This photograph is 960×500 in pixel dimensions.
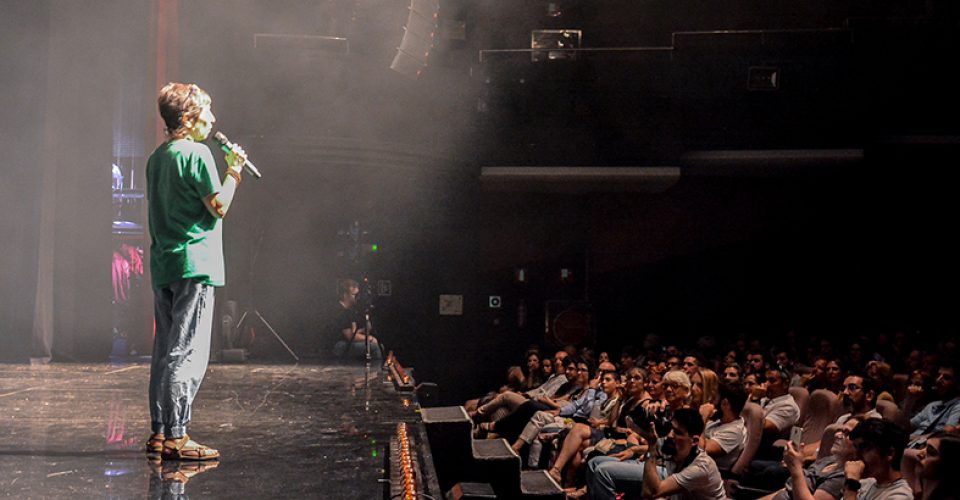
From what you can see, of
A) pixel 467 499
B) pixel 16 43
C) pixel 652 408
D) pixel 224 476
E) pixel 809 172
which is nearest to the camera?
pixel 224 476

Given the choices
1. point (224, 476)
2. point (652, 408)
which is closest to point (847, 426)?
point (652, 408)

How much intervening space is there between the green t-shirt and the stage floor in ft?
1.96

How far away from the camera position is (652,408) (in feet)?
21.2

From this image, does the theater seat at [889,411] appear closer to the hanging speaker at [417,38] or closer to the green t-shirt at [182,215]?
the green t-shirt at [182,215]

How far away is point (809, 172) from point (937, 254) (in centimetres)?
207

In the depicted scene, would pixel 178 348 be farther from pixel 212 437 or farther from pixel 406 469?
pixel 212 437

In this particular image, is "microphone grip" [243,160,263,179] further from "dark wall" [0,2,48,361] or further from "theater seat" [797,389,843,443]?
"dark wall" [0,2,48,361]

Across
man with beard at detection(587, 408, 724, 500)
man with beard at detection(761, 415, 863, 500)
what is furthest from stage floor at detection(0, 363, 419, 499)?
man with beard at detection(761, 415, 863, 500)

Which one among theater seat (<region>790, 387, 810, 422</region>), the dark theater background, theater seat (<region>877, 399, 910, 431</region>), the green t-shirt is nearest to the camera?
the green t-shirt

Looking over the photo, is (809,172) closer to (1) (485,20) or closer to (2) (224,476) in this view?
(1) (485,20)

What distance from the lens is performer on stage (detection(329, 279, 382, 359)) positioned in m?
9.32

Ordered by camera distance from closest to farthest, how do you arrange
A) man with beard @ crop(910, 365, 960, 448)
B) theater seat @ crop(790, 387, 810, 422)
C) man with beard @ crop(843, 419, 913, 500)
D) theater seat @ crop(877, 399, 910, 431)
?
man with beard @ crop(843, 419, 913, 500) < man with beard @ crop(910, 365, 960, 448) < theater seat @ crop(877, 399, 910, 431) < theater seat @ crop(790, 387, 810, 422)

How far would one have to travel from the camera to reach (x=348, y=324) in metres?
11.1

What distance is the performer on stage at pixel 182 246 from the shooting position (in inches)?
111
